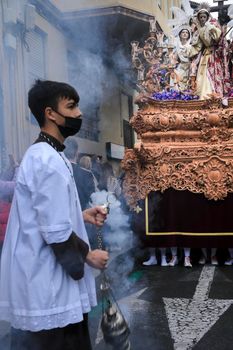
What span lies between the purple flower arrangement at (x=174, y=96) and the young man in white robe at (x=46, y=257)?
4.26 m

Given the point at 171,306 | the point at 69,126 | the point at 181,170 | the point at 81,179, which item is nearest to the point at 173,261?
the point at 181,170

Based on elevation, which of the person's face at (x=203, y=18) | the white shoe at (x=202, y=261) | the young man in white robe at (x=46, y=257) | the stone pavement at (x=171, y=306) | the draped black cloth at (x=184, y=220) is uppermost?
the person's face at (x=203, y=18)

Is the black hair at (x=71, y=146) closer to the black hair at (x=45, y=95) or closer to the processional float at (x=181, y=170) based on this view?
the processional float at (x=181, y=170)

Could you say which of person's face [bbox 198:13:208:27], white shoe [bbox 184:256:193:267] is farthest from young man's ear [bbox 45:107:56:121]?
person's face [bbox 198:13:208:27]

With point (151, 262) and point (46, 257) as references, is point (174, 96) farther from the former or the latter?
point (46, 257)

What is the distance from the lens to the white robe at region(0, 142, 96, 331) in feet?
5.92

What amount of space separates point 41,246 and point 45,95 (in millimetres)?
624

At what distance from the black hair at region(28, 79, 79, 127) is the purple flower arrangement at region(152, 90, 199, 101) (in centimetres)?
418

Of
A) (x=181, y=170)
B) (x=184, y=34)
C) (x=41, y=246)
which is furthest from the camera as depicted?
(x=184, y=34)

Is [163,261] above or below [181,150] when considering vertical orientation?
below

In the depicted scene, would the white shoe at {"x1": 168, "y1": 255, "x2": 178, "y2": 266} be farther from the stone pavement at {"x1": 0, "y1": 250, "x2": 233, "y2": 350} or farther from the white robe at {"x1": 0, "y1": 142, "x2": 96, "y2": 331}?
the white robe at {"x1": 0, "y1": 142, "x2": 96, "y2": 331}

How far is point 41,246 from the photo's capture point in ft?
6.07

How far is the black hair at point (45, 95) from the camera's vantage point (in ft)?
6.52

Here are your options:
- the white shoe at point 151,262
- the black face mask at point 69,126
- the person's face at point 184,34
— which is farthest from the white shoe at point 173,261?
the black face mask at point 69,126
